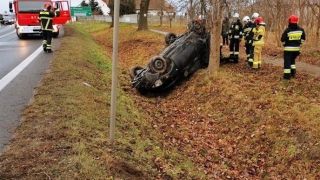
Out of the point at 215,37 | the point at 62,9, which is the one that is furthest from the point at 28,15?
the point at 215,37

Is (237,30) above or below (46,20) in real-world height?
below

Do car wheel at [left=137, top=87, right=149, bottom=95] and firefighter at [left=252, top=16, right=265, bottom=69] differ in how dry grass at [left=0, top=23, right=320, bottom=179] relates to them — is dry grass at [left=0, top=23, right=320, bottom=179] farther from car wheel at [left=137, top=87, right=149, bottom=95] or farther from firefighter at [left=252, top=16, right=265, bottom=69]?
firefighter at [left=252, top=16, right=265, bottom=69]

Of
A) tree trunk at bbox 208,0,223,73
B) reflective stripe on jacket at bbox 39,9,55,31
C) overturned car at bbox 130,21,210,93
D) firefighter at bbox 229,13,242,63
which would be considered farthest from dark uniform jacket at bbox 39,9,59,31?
firefighter at bbox 229,13,242,63

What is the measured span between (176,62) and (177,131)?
11.7 feet

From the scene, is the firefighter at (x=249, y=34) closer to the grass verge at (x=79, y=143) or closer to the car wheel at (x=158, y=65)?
the car wheel at (x=158, y=65)

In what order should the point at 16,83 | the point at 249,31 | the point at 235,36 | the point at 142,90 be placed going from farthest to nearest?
the point at 235,36 → the point at 249,31 → the point at 142,90 → the point at 16,83

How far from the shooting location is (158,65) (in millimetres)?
10438

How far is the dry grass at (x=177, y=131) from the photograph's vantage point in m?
4.23

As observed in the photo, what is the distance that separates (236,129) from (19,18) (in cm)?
1623

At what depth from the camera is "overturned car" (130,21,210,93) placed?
1038cm

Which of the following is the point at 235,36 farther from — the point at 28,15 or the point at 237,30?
the point at 28,15

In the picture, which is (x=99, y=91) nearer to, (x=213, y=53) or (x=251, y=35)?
(x=213, y=53)

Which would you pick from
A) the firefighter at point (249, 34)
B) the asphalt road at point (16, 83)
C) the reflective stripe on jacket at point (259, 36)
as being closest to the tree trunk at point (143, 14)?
the asphalt road at point (16, 83)

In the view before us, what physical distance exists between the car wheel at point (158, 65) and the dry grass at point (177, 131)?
0.84 m
